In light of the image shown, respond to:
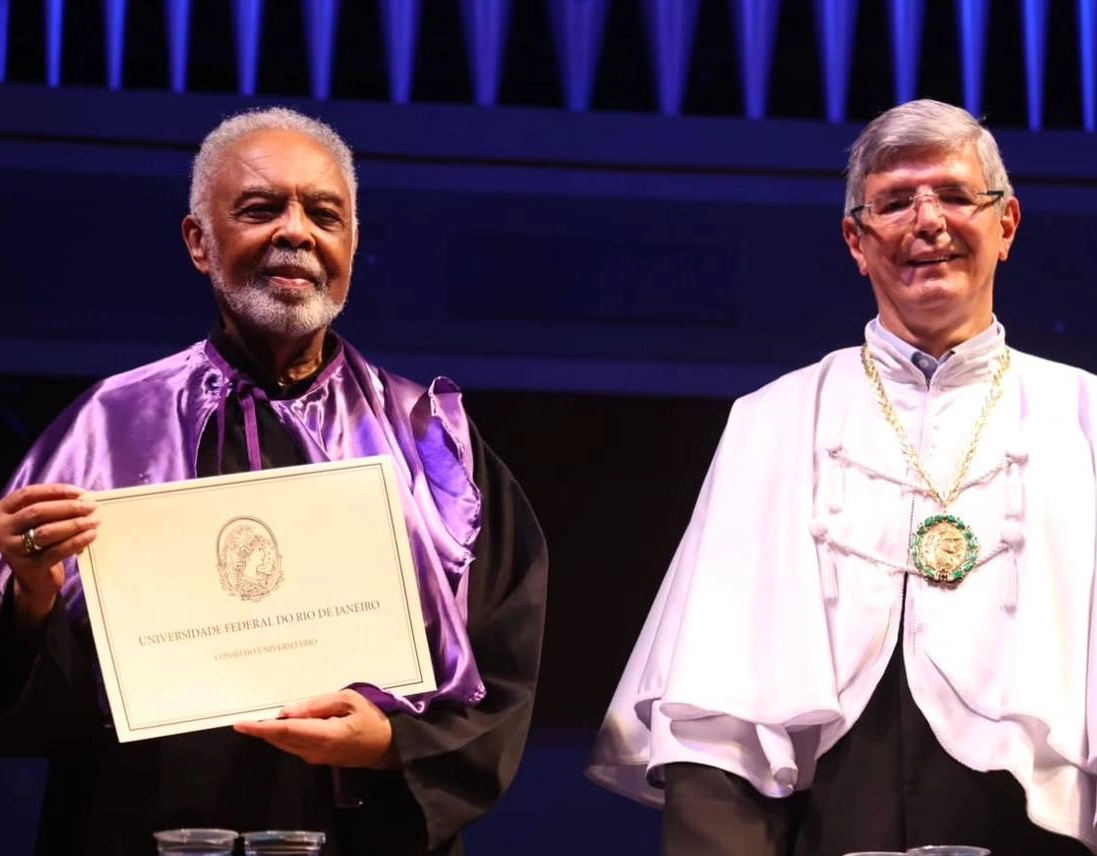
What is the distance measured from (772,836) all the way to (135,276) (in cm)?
200

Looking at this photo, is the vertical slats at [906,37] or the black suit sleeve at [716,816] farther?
the vertical slats at [906,37]

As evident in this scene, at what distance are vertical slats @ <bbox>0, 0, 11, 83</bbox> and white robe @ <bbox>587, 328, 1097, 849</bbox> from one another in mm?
1988

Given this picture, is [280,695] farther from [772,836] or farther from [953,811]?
[953,811]

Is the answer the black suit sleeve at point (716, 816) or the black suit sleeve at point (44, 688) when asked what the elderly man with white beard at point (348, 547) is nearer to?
the black suit sleeve at point (44, 688)

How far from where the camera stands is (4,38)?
14.0 ft

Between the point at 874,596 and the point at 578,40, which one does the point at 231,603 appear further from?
the point at 578,40

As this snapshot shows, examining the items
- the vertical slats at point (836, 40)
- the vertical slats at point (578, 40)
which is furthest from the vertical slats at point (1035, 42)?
the vertical slats at point (578, 40)

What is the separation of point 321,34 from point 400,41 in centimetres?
18

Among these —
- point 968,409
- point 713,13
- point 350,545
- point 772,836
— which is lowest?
point 772,836

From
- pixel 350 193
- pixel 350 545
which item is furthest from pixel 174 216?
pixel 350 545

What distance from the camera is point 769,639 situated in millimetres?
2895

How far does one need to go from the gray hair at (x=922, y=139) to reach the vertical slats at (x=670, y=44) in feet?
4.11

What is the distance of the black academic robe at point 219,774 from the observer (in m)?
2.73

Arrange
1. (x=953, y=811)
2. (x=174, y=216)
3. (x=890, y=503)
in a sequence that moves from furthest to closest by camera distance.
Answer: (x=174, y=216), (x=890, y=503), (x=953, y=811)
